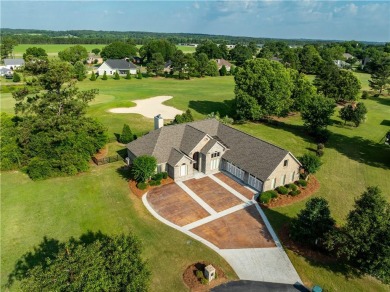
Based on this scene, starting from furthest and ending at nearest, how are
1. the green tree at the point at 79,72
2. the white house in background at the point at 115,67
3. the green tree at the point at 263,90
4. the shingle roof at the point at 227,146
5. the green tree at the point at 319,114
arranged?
1. the white house in background at the point at 115,67
2. the green tree at the point at 79,72
3. the green tree at the point at 263,90
4. the green tree at the point at 319,114
5. the shingle roof at the point at 227,146

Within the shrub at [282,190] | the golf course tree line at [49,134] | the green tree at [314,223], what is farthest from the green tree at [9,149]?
the green tree at [314,223]

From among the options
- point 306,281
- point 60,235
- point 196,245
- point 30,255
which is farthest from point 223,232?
point 30,255

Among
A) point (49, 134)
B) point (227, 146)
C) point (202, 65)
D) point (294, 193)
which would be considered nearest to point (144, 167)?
point (227, 146)

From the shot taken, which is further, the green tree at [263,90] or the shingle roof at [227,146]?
the green tree at [263,90]

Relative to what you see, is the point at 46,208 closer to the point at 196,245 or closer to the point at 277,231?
the point at 196,245

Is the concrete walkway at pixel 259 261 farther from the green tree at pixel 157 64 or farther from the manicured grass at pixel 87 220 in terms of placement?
the green tree at pixel 157 64

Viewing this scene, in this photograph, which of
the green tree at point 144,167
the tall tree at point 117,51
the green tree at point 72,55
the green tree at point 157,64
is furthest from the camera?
the tall tree at point 117,51

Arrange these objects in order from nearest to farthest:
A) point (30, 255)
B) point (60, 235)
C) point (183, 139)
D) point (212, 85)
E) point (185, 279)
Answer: point (185, 279) < point (30, 255) < point (60, 235) < point (183, 139) < point (212, 85)

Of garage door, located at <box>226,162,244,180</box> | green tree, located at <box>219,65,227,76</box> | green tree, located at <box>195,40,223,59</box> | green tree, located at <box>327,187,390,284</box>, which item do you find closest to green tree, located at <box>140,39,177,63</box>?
green tree, located at <box>195,40,223,59</box>
